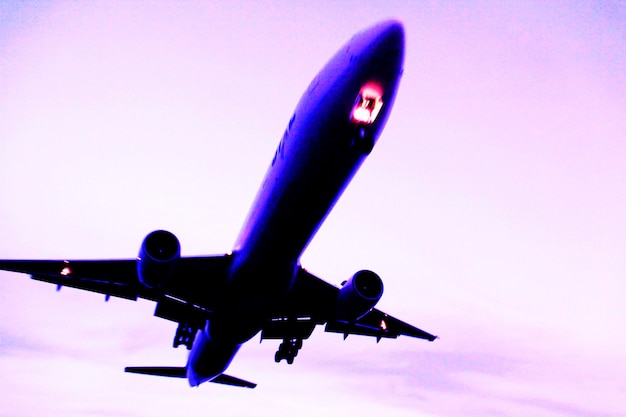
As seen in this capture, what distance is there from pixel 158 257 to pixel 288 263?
376 cm

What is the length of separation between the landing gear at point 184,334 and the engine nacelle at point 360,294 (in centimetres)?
658

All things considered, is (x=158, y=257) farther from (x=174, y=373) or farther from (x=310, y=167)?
(x=174, y=373)

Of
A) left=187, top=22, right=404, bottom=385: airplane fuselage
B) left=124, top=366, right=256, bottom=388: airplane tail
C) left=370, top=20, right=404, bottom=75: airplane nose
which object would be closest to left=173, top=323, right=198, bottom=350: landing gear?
left=187, top=22, right=404, bottom=385: airplane fuselage

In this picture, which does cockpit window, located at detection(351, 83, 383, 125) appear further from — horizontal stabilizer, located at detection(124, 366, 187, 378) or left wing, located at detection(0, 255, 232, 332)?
horizontal stabilizer, located at detection(124, 366, 187, 378)

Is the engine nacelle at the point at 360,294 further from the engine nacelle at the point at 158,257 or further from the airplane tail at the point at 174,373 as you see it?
the airplane tail at the point at 174,373

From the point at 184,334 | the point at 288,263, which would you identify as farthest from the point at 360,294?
the point at 184,334

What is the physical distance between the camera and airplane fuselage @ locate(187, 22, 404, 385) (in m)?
13.0

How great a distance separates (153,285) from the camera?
52.8 ft

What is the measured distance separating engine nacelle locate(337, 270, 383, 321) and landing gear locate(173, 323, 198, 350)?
6578 mm

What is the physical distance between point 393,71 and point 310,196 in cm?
387

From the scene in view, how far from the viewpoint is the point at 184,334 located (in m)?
21.8

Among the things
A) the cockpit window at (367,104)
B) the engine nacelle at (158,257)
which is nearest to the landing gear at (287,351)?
the engine nacelle at (158,257)

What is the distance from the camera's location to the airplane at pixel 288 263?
13.3 metres

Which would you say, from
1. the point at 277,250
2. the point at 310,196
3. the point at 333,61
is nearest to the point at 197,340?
the point at 277,250
